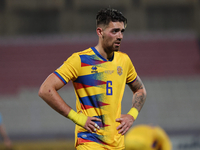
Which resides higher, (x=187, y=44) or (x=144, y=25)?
(x=144, y=25)

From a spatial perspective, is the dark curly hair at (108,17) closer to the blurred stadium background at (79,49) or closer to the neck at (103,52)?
the neck at (103,52)

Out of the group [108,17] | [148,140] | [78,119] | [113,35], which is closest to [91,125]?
[78,119]

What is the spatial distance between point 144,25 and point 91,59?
15976mm

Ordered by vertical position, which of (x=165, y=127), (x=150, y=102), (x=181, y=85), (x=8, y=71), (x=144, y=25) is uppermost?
(x=144, y=25)

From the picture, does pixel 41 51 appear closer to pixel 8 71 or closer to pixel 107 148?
pixel 8 71

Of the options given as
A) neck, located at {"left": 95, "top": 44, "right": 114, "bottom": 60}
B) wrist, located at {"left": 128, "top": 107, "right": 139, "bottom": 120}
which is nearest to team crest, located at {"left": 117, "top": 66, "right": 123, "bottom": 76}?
neck, located at {"left": 95, "top": 44, "right": 114, "bottom": 60}

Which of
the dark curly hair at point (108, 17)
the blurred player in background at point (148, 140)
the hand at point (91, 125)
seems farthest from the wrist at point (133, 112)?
the blurred player in background at point (148, 140)

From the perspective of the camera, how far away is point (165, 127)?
11320 mm

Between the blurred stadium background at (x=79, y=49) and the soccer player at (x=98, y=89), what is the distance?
445 centimetres

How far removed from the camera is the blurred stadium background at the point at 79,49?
37.4 ft

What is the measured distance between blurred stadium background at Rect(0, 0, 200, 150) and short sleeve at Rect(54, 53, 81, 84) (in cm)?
463

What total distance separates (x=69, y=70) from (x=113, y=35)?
1.81 feet

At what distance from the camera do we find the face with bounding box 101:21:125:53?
265 centimetres

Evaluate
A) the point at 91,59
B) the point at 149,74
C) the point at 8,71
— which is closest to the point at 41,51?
the point at 8,71
